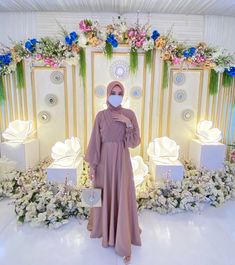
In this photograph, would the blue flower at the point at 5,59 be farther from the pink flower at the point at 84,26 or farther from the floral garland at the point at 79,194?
the floral garland at the point at 79,194

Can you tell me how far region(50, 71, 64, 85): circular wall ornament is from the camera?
295cm

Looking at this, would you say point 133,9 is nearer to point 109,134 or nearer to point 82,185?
point 109,134

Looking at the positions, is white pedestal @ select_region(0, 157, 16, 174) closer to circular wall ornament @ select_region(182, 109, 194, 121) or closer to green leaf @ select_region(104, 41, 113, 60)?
Answer: green leaf @ select_region(104, 41, 113, 60)

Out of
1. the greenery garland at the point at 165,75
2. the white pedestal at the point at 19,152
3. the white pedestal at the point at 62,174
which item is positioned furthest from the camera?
the greenery garland at the point at 165,75

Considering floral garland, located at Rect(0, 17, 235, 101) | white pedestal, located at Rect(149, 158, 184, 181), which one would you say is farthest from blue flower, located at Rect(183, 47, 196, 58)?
white pedestal, located at Rect(149, 158, 184, 181)

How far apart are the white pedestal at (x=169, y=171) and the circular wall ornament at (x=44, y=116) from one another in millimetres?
1686

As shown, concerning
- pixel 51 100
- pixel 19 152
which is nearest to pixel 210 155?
pixel 51 100

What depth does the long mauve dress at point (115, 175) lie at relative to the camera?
1.67 metres

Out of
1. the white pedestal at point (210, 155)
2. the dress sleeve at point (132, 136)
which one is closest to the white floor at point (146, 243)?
the white pedestal at point (210, 155)

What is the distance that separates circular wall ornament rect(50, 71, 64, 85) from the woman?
1554mm

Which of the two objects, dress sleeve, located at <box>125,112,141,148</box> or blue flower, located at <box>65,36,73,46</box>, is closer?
dress sleeve, located at <box>125,112,141,148</box>

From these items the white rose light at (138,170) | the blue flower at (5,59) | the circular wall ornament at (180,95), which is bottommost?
the white rose light at (138,170)

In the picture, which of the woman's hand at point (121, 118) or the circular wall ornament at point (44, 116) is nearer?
the woman's hand at point (121, 118)

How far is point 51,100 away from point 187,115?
202 centimetres
